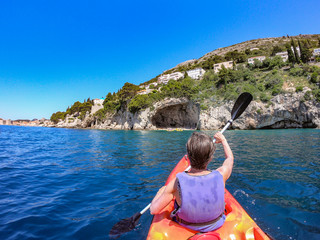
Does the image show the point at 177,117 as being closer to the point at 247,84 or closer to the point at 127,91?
the point at 127,91

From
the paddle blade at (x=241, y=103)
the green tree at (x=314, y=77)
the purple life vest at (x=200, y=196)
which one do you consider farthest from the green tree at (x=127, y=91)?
the purple life vest at (x=200, y=196)

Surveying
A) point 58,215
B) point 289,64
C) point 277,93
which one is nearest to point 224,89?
point 277,93

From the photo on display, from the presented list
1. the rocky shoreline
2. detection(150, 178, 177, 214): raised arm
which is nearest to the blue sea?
detection(150, 178, 177, 214): raised arm

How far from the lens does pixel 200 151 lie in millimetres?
1623

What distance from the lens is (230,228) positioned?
1.86 m

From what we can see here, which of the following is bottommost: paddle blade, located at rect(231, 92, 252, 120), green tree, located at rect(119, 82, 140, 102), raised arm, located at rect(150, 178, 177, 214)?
raised arm, located at rect(150, 178, 177, 214)

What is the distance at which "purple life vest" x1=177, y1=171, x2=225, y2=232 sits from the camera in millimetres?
1553

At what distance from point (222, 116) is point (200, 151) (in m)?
36.6

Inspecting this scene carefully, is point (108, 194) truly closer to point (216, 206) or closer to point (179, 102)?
point (216, 206)

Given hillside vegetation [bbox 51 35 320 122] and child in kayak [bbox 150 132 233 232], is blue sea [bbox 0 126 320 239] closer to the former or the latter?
child in kayak [bbox 150 132 233 232]

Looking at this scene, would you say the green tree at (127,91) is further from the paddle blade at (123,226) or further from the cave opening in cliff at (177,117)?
the paddle blade at (123,226)

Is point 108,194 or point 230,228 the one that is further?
point 108,194

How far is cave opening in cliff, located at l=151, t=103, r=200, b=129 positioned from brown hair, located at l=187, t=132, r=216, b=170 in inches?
1580

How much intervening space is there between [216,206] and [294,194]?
335cm
